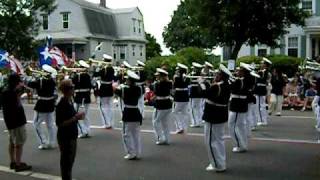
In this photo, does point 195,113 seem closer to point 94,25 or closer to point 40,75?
point 40,75

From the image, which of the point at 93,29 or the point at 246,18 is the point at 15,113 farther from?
the point at 93,29

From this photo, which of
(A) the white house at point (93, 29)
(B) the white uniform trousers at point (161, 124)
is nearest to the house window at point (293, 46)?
(A) the white house at point (93, 29)

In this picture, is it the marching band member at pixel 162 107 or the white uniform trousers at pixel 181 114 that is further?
the white uniform trousers at pixel 181 114

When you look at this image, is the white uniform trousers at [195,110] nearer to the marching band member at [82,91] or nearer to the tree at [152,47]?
the marching band member at [82,91]

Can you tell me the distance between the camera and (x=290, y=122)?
16.6 metres

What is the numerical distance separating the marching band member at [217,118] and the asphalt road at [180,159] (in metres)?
0.27

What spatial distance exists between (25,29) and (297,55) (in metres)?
18.5

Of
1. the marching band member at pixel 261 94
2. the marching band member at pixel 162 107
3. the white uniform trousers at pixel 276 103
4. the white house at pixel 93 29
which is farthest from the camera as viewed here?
the white house at pixel 93 29

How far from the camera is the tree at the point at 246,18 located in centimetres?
2797

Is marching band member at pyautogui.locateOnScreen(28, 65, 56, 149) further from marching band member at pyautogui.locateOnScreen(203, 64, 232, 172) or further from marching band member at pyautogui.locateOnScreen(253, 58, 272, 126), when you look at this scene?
marching band member at pyautogui.locateOnScreen(253, 58, 272, 126)

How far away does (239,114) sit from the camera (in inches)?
459

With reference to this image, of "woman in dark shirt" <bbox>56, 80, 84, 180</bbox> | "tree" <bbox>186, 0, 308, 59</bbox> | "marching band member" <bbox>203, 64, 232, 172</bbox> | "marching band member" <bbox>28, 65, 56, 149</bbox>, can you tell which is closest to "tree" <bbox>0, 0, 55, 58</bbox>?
"tree" <bbox>186, 0, 308, 59</bbox>

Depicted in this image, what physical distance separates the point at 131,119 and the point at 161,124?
180cm

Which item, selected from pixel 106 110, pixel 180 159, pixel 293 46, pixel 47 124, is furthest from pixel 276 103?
pixel 293 46
